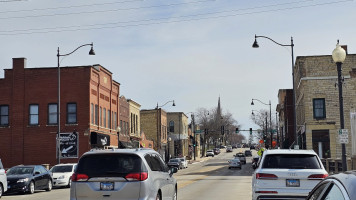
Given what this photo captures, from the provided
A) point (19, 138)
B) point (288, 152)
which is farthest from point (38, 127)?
point (288, 152)

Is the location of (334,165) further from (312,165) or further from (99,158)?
(99,158)

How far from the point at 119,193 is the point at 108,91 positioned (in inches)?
1674

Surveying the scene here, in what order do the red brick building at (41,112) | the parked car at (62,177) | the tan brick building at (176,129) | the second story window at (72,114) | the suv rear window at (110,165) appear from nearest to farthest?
1. the suv rear window at (110,165)
2. the parked car at (62,177)
3. the red brick building at (41,112)
4. the second story window at (72,114)
5. the tan brick building at (176,129)

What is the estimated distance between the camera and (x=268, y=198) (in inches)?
487

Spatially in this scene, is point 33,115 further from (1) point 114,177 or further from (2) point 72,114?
(1) point 114,177

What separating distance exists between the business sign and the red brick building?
0.21 meters

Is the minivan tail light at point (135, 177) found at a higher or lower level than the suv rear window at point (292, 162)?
lower

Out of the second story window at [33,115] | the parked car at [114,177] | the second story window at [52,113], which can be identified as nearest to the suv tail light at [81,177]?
the parked car at [114,177]

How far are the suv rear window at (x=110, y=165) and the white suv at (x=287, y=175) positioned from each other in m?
3.39

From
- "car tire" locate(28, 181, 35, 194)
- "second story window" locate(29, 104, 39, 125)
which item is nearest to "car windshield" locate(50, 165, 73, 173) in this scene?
"car tire" locate(28, 181, 35, 194)

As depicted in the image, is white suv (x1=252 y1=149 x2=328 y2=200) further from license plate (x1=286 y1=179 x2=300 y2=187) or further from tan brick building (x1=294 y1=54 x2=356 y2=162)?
tan brick building (x1=294 y1=54 x2=356 y2=162)

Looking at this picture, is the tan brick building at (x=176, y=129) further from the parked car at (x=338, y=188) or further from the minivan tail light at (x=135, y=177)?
the parked car at (x=338, y=188)

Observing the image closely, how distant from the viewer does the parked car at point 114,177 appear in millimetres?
10570

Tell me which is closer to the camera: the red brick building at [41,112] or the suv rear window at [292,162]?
the suv rear window at [292,162]
